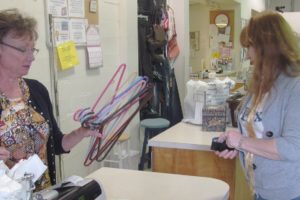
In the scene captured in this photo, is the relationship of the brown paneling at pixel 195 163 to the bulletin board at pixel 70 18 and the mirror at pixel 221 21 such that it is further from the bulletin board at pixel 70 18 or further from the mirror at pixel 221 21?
the mirror at pixel 221 21

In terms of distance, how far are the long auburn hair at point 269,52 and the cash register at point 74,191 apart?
2.39ft

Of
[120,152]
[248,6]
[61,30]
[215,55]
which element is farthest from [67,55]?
[248,6]

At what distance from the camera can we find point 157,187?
158cm

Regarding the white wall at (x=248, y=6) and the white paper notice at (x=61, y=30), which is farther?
the white wall at (x=248, y=6)

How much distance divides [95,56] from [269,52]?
6.64 feet

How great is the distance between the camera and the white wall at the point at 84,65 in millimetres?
2697

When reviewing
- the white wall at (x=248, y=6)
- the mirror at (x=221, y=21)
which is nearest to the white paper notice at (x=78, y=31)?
the mirror at (x=221, y=21)

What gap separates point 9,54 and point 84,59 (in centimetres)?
178

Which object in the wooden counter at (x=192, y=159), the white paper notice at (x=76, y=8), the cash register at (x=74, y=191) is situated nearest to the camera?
the cash register at (x=74, y=191)

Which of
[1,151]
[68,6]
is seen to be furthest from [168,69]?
[1,151]

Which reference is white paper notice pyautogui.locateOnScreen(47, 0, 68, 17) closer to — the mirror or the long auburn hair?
the long auburn hair

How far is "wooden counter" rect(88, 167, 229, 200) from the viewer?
1.48 meters

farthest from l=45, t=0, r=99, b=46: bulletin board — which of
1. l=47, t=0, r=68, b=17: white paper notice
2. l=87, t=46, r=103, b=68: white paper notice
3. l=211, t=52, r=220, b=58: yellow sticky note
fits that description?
l=211, t=52, r=220, b=58: yellow sticky note

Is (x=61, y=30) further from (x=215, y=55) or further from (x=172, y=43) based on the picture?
(x=215, y=55)
